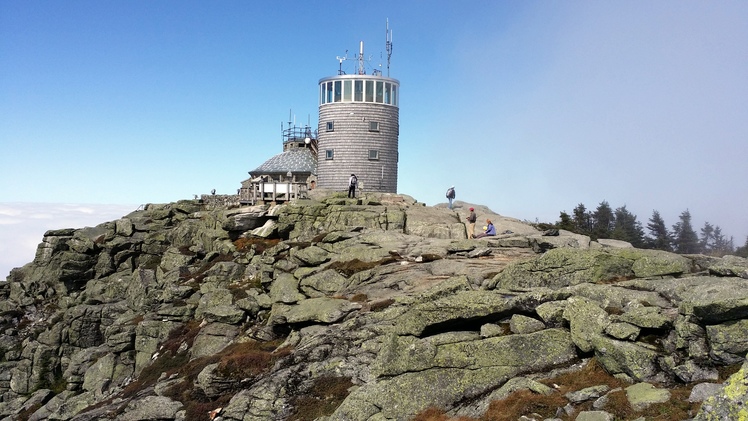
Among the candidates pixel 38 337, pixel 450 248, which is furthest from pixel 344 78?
pixel 38 337

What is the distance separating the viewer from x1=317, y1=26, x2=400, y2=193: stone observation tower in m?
66.1

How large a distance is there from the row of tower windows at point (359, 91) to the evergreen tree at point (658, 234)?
4513cm

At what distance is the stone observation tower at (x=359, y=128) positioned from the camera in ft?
217

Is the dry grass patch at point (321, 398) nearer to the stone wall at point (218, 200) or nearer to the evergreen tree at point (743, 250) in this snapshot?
the stone wall at point (218, 200)

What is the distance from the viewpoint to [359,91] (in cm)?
6619

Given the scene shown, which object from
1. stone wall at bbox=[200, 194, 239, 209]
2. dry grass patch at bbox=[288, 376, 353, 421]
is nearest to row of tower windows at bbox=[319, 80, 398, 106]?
stone wall at bbox=[200, 194, 239, 209]

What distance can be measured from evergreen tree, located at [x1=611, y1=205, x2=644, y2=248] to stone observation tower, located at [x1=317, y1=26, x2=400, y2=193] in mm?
30705

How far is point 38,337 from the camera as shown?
54.6 meters

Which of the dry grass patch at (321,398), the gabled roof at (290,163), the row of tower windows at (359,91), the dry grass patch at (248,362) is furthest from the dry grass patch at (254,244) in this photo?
the dry grass patch at (321,398)

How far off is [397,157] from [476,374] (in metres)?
50.3

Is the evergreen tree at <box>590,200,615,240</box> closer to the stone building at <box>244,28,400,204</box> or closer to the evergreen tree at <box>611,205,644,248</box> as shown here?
the evergreen tree at <box>611,205,644,248</box>

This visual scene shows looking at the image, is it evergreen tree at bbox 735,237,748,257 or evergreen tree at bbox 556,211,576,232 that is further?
evergreen tree at bbox 735,237,748,257

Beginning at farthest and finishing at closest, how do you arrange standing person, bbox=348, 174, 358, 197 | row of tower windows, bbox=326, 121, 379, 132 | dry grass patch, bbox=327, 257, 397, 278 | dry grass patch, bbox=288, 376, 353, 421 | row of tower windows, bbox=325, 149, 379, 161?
row of tower windows, bbox=325, 149, 379, 161
row of tower windows, bbox=326, 121, 379, 132
standing person, bbox=348, 174, 358, 197
dry grass patch, bbox=327, 257, 397, 278
dry grass patch, bbox=288, 376, 353, 421

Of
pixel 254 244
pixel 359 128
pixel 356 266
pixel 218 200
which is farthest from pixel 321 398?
pixel 218 200
